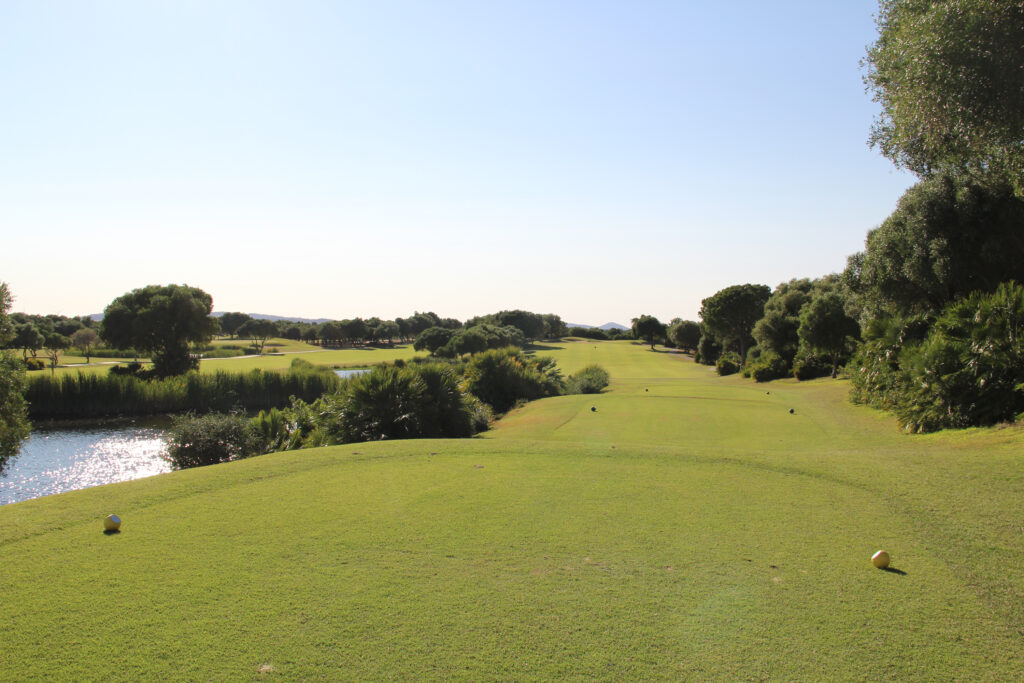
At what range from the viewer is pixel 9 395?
15891 mm

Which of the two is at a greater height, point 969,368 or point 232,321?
point 232,321

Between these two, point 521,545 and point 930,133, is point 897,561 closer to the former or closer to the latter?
point 521,545

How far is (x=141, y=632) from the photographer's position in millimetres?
3865

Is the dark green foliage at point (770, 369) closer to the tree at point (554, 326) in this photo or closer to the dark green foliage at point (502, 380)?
the dark green foliage at point (502, 380)

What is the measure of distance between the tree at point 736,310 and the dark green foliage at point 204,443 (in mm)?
49350

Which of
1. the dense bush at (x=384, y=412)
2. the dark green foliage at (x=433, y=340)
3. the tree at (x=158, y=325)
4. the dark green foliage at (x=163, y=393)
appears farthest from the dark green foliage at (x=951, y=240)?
the dark green foliage at (x=433, y=340)

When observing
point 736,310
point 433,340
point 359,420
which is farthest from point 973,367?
point 433,340

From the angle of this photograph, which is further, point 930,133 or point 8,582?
point 930,133

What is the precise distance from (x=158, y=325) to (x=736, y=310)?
169ft

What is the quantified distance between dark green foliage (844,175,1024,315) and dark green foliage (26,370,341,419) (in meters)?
30.7

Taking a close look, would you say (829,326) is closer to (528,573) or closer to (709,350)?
(709,350)

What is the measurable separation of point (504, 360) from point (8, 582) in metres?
22.7

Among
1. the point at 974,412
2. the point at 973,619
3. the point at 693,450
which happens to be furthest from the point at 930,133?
the point at 973,619

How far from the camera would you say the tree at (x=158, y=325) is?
50.0 meters
